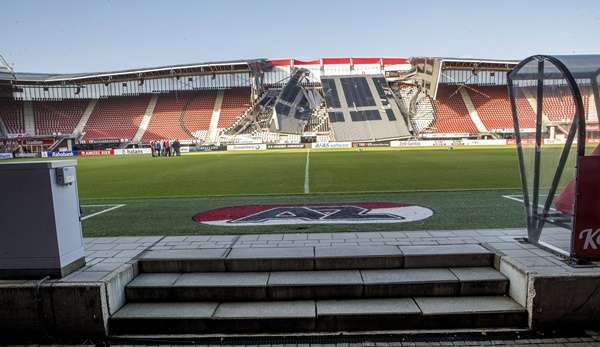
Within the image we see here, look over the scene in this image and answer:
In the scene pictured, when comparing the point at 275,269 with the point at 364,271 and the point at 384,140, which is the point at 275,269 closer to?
the point at 364,271

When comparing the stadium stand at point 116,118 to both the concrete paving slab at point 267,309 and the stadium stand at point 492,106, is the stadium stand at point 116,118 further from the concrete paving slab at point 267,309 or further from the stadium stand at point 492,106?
the concrete paving slab at point 267,309

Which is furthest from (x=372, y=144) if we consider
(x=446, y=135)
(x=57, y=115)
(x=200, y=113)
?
(x=57, y=115)

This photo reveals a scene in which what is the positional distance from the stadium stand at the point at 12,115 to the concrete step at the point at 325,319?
6840 centimetres

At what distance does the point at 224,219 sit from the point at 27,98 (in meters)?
70.8

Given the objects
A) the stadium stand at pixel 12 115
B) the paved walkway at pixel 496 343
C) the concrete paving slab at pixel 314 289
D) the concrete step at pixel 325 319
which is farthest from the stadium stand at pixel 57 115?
the paved walkway at pixel 496 343

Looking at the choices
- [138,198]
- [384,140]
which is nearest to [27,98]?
[384,140]

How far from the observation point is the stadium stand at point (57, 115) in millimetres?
58750

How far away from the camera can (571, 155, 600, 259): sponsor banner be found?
12.8ft

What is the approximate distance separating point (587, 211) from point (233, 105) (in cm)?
→ 6084

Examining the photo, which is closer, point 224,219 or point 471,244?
point 471,244

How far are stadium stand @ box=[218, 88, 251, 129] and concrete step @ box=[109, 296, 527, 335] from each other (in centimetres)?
5563

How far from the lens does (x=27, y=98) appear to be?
2429 inches

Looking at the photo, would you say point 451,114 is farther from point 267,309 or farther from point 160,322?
point 160,322

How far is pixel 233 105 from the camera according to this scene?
61969 mm
